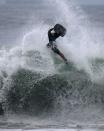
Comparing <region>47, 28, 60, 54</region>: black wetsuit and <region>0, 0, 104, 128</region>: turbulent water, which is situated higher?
<region>47, 28, 60, 54</region>: black wetsuit

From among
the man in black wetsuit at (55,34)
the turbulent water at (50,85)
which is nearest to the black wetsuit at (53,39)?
the man in black wetsuit at (55,34)

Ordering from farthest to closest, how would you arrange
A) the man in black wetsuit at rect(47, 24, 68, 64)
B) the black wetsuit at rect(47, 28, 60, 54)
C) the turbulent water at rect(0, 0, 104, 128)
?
1. the black wetsuit at rect(47, 28, 60, 54)
2. the man in black wetsuit at rect(47, 24, 68, 64)
3. the turbulent water at rect(0, 0, 104, 128)

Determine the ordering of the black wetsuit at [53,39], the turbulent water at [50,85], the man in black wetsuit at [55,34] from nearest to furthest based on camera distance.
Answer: the turbulent water at [50,85], the man in black wetsuit at [55,34], the black wetsuit at [53,39]

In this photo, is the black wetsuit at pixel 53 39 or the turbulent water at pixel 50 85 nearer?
the turbulent water at pixel 50 85

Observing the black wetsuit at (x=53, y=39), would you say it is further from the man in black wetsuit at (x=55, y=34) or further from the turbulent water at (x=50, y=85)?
the turbulent water at (x=50, y=85)

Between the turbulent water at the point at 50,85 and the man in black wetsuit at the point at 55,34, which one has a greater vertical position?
the man in black wetsuit at the point at 55,34

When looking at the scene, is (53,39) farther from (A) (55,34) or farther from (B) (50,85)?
(B) (50,85)

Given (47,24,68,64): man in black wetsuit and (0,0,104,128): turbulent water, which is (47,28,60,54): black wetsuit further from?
(0,0,104,128): turbulent water

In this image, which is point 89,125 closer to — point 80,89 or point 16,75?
point 80,89

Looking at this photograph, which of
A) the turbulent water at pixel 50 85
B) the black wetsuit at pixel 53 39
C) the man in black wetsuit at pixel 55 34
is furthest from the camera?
the black wetsuit at pixel 53 39

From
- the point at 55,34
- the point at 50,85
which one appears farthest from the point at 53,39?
the point at 50,85

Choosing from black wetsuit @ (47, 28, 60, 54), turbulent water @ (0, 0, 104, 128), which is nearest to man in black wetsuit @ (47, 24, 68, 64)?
black wetsuit @ (47, 28, 60, 54)

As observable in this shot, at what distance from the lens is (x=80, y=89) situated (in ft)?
47.4

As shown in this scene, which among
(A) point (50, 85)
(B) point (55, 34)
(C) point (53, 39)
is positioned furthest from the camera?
(C) point (53, 39)
